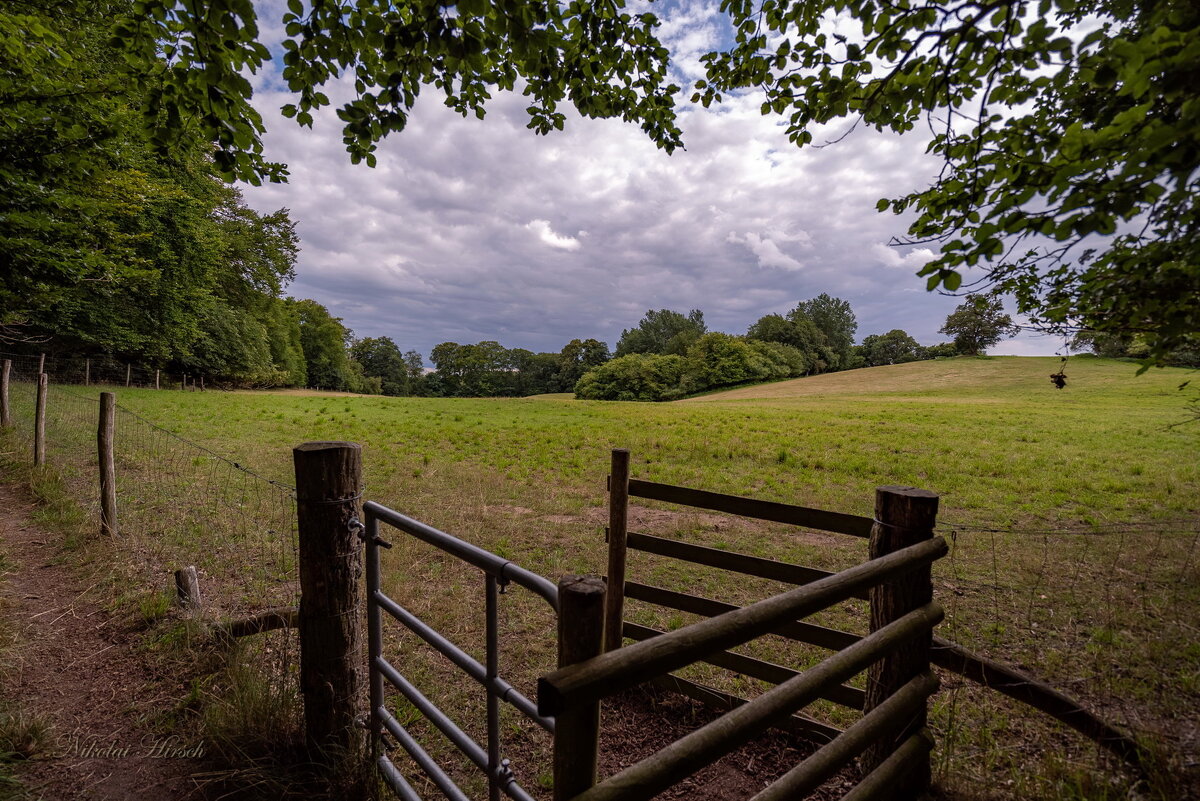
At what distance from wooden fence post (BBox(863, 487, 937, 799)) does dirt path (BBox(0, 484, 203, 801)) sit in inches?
152

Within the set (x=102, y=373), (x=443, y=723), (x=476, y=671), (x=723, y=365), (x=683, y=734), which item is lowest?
(x=683, y=734)

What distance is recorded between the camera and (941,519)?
839cm

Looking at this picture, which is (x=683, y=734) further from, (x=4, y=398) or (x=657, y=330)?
(x=657, y=330)

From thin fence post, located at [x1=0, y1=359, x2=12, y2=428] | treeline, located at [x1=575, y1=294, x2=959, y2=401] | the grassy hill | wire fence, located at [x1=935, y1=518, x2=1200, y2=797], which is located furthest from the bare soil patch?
treeline, located at [x1=575, y1=294, x2=959, y2=401]

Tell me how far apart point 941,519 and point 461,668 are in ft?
29.8

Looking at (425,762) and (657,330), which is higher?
(657,330)

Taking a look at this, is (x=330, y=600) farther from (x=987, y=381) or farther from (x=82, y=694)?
(x=987, y=381)

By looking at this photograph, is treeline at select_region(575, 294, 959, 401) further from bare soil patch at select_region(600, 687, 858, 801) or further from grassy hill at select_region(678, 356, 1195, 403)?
bare soil patch at select_region(600, 687, 858, 801)

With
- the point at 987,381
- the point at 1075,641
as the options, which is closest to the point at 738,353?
the point at 987,381

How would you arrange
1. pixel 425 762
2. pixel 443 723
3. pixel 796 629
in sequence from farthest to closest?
pixel 796 629 → pixel 425 762 → pixel 443 723

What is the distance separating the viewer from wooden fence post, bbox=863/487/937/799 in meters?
2.63

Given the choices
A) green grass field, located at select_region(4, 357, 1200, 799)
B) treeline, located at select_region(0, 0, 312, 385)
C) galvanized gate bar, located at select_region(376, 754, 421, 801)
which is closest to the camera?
galvanized gate bar, located at select_region(376, 754, 421, 801)
